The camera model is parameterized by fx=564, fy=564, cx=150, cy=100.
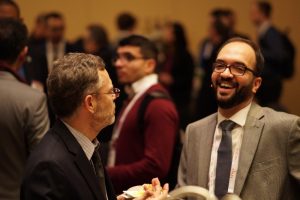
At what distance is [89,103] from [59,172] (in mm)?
→ 335

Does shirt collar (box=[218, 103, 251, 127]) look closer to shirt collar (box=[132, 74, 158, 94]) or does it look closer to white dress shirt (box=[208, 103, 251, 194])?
white dress shirt (box=[208, 103, 251, 194])

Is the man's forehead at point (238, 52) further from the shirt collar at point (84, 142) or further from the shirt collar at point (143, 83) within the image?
the shirt collar at point (143, 83)

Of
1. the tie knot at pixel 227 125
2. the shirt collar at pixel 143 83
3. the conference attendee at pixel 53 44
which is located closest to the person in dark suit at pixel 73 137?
the tie knot at pixel 227 125

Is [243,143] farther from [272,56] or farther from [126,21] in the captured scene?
[126,21]

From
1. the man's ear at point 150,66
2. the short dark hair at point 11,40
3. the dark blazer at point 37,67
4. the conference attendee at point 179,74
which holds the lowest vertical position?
the conference attendee at point 179,74

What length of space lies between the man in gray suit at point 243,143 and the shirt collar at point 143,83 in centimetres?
83

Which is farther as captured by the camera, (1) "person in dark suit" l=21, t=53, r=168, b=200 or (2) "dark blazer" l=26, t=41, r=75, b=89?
(2) "dark blazer" l=26, t=41, r=75, b=89

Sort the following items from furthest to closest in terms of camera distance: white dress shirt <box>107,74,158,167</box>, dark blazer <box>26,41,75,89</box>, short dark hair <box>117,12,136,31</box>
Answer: short dark hair <box>117,12,136,31</box>
dark blazer <box>26,41,75,89</box>
white dress shirt <box>107,74,158,167</box>

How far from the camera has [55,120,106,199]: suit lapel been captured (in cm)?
221

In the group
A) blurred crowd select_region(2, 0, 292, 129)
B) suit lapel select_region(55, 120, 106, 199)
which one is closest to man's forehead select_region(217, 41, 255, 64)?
suit lapel select_region(55, 120, 106, 199)

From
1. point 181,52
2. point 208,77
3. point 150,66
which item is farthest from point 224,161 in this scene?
point 181,52

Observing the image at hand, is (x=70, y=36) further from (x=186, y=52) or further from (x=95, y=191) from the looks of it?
(x=95, y=191)

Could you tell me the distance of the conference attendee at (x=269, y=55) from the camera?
4.84 m

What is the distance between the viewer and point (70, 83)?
7.38 feet
